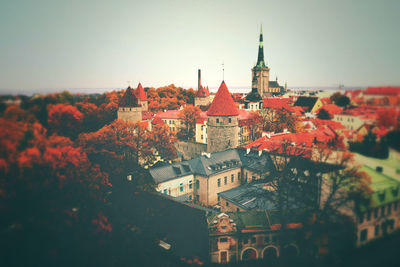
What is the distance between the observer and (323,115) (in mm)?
7750

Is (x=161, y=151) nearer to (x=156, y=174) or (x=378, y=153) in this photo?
(x=156, y=174)

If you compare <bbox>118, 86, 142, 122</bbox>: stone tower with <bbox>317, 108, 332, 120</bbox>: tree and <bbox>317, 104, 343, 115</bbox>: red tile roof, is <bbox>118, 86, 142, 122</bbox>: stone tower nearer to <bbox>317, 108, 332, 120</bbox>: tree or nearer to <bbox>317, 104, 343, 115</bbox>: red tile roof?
<bbox>317, 108, 332, 120</bbox>: tree

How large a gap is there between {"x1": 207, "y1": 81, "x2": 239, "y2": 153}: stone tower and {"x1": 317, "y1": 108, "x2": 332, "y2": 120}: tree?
14.8 m

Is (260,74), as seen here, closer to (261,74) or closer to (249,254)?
(261,74)

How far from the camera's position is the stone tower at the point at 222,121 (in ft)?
75.3

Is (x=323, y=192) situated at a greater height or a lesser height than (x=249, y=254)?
greater

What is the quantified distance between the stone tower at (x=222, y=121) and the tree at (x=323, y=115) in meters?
14.8

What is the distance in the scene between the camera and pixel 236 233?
38.9 ft

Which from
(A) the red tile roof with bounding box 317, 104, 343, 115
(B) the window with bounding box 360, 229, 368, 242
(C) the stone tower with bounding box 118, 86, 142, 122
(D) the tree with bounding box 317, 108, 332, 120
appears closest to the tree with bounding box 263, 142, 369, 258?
(B) the window with bounding box 360, 229, 368, 242

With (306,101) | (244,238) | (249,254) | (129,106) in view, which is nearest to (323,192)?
(306,101)

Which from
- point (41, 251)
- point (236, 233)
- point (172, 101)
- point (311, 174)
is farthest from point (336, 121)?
point (172, 101)

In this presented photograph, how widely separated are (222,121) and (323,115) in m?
15.5

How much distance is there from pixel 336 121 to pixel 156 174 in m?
14.0

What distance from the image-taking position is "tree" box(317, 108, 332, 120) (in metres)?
7.55
